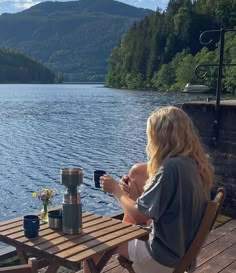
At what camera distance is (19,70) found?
186500mm

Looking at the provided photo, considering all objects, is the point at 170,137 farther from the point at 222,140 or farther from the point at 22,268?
the point at 222,140

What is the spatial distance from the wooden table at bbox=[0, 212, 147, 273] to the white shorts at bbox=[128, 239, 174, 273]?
0.08 meters

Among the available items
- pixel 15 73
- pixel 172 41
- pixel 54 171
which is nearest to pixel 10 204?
pixel 54 171

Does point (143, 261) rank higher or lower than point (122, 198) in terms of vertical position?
lower

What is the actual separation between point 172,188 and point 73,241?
2.29 ft

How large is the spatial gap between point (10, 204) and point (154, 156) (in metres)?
12.8

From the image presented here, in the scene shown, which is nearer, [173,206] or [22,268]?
[22,268]

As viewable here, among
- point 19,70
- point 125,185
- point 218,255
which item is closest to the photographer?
point 125,185

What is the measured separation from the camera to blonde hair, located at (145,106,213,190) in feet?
10.2

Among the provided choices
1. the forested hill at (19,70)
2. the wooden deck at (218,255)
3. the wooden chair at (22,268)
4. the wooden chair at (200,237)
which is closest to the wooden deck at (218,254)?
the wooden deck at (218,255)

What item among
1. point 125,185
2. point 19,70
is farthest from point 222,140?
point 19,70

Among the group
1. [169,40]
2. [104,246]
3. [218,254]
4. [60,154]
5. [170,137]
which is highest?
[169,40]

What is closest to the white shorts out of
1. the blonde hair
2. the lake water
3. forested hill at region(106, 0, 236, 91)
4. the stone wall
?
the blonde hair

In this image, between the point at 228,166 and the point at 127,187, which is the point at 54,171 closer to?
the point at 228,166
